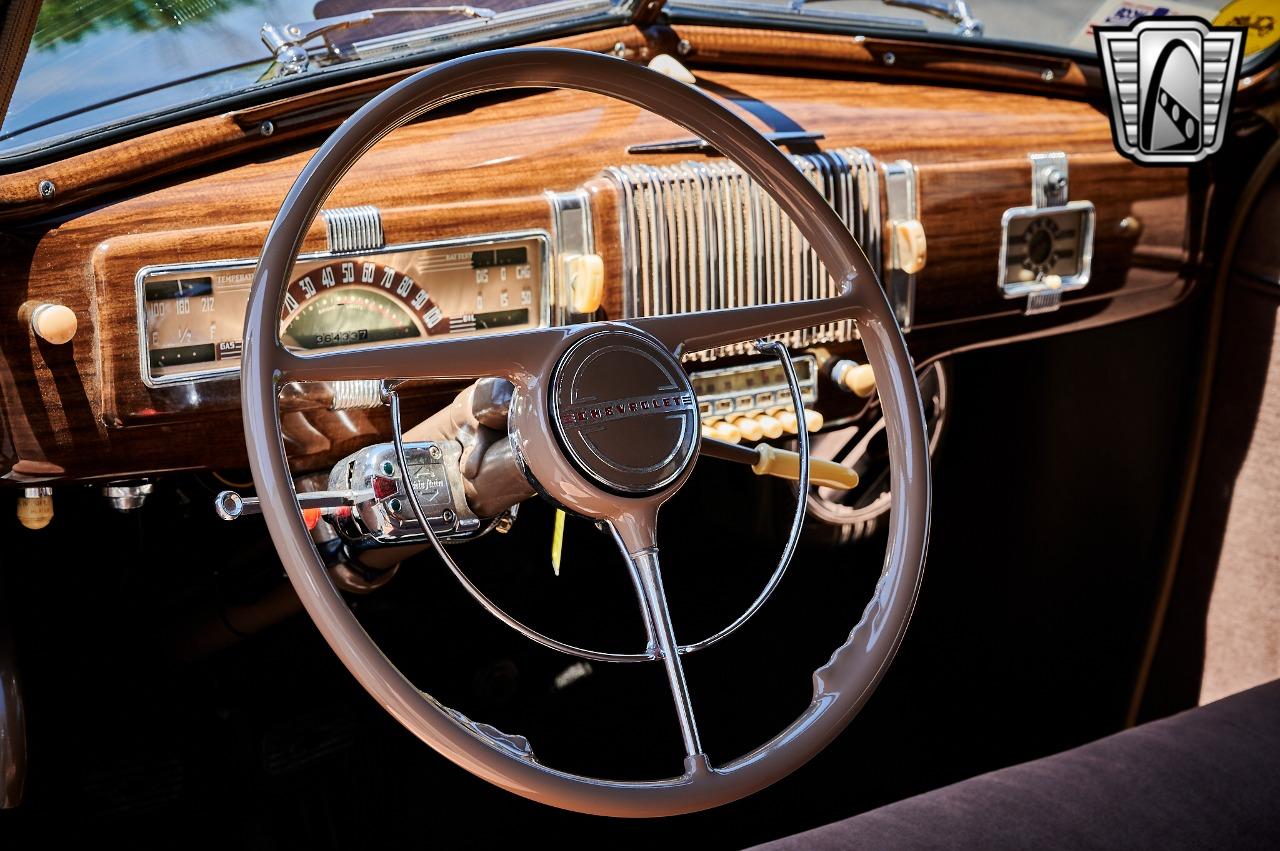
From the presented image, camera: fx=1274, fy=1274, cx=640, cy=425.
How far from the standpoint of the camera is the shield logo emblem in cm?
193

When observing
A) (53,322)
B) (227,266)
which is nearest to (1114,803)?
(227,266)

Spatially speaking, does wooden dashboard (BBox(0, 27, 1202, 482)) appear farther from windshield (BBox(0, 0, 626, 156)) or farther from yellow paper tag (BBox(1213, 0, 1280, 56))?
yellow paper tag (BBox(1213, 0, 1280, 56))

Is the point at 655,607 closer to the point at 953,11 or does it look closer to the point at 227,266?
the point at 227,266

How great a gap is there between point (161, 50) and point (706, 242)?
0.64 meters

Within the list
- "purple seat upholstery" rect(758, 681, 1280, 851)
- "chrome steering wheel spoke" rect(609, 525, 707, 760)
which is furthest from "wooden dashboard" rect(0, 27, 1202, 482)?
"purple seat upholstery" rect(758, 681, 1280, 851)

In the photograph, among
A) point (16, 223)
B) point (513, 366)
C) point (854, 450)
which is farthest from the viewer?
point (854, 450)

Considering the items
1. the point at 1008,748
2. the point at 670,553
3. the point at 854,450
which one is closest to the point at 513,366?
the point at 854,450

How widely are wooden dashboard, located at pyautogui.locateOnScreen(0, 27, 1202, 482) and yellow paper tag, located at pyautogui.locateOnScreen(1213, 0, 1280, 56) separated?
0.85 feet

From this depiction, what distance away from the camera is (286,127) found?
54.3 inches

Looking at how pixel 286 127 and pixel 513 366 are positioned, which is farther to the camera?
pixel 286 127

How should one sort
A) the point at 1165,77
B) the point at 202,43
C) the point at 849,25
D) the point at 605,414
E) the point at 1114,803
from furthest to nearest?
1. the point at 1165,77
2. the point at 849,25
3. the point at 202,43
4. the point at 1114,803
5. the point at 605,414

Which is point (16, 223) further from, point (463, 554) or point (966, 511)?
point (966, 511)

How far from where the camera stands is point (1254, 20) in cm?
205

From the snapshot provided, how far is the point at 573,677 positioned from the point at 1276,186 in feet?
4.52
